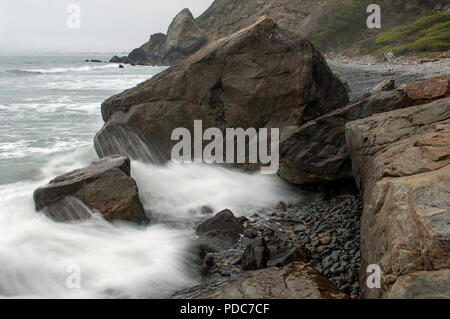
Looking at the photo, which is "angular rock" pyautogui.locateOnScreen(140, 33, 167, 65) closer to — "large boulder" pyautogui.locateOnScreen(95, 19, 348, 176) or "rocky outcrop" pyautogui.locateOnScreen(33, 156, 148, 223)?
"large boulder" pyautogui.locateOnScreen(95, 19, 348, 176)

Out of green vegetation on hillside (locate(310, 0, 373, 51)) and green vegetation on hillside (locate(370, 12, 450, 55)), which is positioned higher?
green vegetation on hillside (locate(310, 0, 373, 51))

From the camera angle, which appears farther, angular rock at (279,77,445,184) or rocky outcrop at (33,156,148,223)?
angular rock at (279,77,445,184)

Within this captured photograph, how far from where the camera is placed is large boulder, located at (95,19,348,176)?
34.2 ft

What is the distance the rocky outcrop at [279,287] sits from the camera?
454 centimetres

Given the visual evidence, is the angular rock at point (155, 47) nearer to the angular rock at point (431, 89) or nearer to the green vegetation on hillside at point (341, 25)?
the green vegetation on hillside at point (341, 25)

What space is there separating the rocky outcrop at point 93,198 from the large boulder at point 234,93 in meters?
3.12

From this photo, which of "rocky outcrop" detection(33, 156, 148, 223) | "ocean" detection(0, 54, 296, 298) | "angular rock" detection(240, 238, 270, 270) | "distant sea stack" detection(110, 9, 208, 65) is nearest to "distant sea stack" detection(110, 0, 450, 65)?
"distant sea stack" detection(110, 9, 208, 65)

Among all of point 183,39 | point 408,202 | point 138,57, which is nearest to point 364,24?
point 183,39

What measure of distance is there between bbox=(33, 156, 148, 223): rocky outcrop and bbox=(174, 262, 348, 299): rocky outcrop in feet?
10.2

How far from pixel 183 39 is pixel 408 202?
234 ft

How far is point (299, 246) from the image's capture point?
20.6 feet

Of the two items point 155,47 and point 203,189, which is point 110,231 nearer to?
point 203,189

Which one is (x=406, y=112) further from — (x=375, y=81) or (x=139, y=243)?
(x=375, y=81)

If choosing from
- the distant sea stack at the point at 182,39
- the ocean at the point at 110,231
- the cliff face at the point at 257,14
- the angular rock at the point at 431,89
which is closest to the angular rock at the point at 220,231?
the ocean at the point at 110,231
